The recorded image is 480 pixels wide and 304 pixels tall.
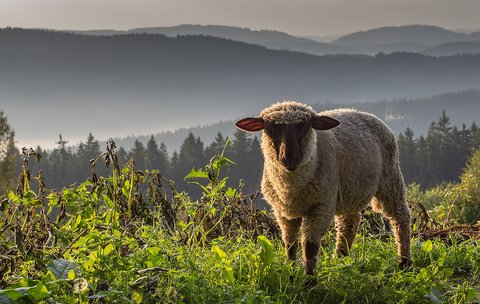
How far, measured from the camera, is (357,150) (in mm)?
6805

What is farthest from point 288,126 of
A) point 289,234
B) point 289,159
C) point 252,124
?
point 289,234

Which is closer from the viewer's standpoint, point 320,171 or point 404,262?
point 320,171

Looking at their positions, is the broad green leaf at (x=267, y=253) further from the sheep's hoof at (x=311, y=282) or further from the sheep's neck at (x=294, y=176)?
the sheep's neck at (x=294, y=176)

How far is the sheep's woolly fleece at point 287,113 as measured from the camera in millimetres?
5938

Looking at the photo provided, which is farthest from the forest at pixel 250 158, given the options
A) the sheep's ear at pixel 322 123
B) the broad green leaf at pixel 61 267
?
the broad green leaf at pixel 61 267

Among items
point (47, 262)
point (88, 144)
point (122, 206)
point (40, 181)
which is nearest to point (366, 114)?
point (122, 206)

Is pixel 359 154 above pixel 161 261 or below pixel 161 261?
above

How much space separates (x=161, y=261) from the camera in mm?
4570

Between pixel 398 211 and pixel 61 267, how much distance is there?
15.1 ft

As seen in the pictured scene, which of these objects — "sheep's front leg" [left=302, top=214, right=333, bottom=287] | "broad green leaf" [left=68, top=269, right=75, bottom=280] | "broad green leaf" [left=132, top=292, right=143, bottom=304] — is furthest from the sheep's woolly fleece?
"broad green leaf" [left=68, top=269, right=75, bottom=280]

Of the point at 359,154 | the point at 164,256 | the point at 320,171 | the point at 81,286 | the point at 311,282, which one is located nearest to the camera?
the point at 81,286

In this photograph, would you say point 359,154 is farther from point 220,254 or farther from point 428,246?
point 220,254

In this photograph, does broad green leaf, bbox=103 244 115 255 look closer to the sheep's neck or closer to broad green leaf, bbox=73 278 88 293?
broad green leaf, bbox=73 278 88 293

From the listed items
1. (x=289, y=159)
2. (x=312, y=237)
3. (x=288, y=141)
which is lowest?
(x=312, y=237)
